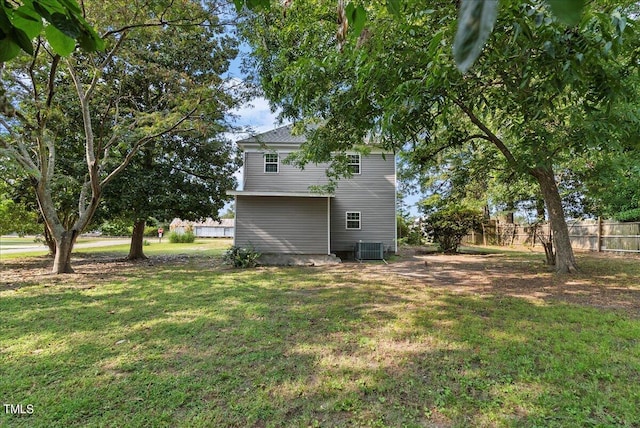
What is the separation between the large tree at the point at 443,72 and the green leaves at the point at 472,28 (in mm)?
99

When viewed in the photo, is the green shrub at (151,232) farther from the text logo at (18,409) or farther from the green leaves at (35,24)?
the green leaves at (35,24)

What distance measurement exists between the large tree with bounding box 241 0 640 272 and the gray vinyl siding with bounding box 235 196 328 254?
5.45 m

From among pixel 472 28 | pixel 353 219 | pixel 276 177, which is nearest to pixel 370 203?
pixel 353 219

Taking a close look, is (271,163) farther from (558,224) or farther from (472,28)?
(472,28)

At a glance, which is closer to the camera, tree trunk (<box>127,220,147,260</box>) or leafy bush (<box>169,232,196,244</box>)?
tree trunk (<box>127,220,147,260</box>)

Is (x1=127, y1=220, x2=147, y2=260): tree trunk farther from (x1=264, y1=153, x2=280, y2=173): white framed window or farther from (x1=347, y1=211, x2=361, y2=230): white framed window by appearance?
(x1=347, y1=211, x2=361, y2=230): white framed window

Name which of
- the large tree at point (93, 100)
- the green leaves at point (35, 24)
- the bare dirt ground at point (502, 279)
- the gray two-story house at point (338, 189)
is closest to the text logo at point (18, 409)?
the green leaves at point (35, 24)

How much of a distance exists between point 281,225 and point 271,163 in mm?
3186

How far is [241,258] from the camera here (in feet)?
34.8

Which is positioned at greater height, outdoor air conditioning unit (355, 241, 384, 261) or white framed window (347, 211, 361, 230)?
white framed window (347, 211, 361, 230)

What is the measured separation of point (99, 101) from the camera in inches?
413

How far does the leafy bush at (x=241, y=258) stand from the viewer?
1053 centimetres

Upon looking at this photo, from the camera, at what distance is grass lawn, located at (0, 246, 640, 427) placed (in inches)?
96.1

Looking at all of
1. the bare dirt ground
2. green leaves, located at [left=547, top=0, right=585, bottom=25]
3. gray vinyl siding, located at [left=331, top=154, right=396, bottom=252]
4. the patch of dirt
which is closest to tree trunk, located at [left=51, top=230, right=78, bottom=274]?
the bare dirt ground
